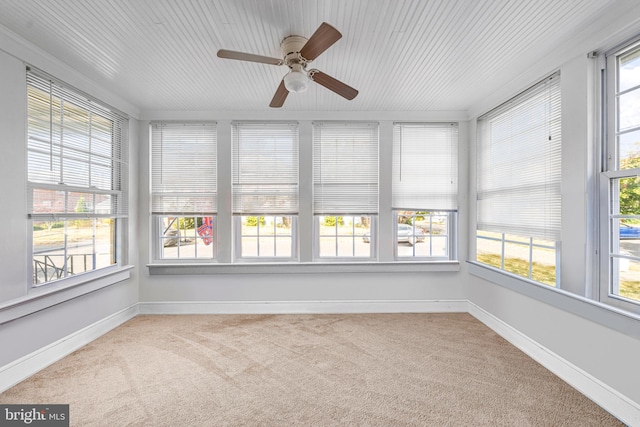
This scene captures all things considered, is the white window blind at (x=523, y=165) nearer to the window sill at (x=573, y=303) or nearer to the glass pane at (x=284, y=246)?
the window sill at (x=573, y=303)

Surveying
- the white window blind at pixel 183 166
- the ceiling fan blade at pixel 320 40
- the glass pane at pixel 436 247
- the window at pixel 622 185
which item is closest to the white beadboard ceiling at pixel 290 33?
the ceiling fan blade at pixel 320 40

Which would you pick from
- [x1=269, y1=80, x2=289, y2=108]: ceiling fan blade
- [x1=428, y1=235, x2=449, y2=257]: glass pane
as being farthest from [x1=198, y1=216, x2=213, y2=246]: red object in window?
[x1=428, y1=235, x2=449, y2=257]: glass pane

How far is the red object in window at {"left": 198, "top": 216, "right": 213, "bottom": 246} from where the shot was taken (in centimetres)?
354

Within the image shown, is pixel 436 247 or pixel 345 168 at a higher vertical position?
pixel 345 168

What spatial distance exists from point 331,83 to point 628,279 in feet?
8.12

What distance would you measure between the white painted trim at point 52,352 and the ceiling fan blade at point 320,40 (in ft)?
10.3

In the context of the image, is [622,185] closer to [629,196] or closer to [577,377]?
[629,196]

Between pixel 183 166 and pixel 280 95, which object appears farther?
pixel 183 166

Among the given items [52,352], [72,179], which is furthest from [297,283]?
[72,179]

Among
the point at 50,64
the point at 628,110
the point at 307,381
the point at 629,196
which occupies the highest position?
the point at 50,64

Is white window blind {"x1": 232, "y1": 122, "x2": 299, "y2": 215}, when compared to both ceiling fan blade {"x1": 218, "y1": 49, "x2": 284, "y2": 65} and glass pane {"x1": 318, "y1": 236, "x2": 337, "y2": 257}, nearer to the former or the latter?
→ glass pane {"x1": 318, "y1": 236, "x2": 337, "y2": 257}

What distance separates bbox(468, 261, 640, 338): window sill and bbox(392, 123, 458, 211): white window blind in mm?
1055

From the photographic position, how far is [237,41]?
6.73 ft

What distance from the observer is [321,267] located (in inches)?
136
